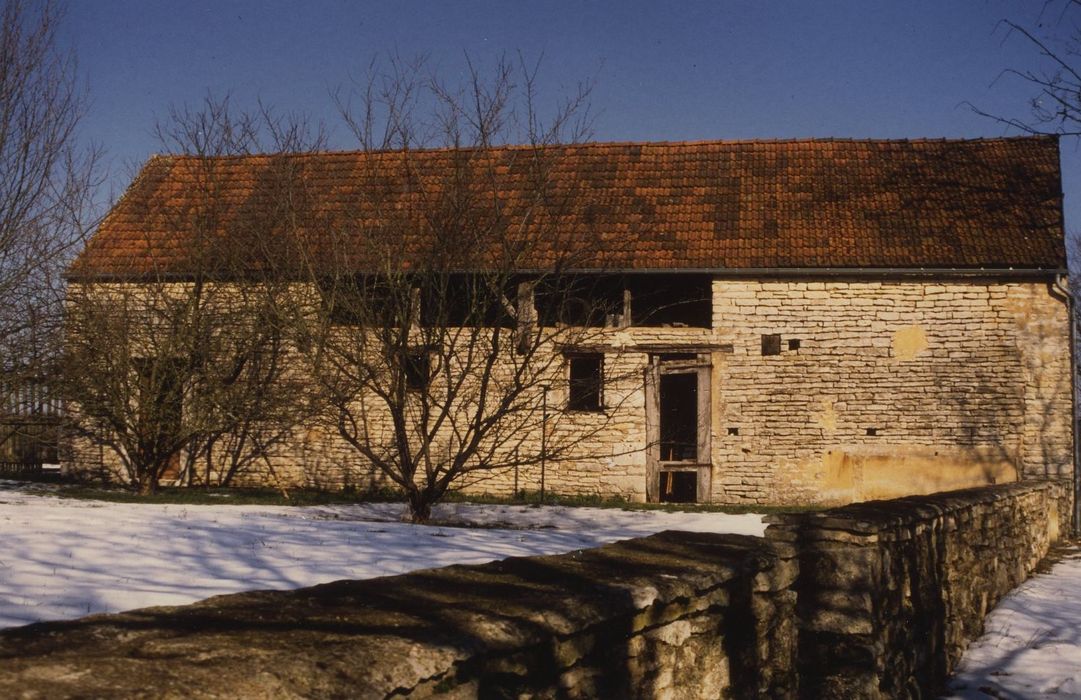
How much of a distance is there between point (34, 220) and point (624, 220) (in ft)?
30.2

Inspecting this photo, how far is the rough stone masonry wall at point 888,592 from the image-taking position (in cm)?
462

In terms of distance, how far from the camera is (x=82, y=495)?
15320 mm

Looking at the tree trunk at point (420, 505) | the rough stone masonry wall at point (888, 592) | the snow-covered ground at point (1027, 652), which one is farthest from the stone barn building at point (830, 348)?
the rough stone masonry wall at point (888, 592)

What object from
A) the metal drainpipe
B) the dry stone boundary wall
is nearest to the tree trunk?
the dry stone boundary wall

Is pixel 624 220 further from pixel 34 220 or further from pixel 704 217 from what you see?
pixel 34 220

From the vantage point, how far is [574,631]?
267 centimetres

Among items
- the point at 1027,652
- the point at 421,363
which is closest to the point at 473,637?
the point at 1027,652

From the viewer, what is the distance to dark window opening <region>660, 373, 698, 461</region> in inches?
708

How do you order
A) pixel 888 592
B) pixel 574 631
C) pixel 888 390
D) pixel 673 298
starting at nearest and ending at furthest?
1. pixel 574 631
2. pixel 888 592
3. pixel 888 390
4. pixel 673 298

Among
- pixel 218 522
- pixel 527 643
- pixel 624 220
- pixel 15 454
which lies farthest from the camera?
pixel 15 454

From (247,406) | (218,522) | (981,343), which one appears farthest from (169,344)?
(981,343)

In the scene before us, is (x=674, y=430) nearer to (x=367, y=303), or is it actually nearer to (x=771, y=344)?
(x=771, y=344)

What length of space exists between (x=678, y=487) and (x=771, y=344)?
3.21 meters

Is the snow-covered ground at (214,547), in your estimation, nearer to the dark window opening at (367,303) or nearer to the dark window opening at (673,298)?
the dark window opening at (367,303)
